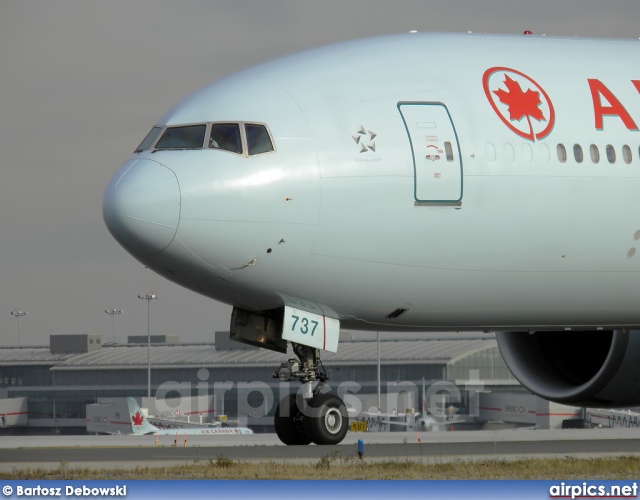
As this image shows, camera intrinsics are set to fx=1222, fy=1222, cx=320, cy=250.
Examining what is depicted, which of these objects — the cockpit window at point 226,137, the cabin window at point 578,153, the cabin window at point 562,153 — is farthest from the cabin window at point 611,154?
the cockpit window at point 226,137

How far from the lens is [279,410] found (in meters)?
19.4

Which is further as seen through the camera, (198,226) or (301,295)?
(301,295)

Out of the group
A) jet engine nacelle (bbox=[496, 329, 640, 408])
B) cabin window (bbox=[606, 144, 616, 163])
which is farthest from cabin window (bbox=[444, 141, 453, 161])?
jet engine nacelle (bbox=[496, 329, 640, 408])

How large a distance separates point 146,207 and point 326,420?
4286 mm

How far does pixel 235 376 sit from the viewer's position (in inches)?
4577

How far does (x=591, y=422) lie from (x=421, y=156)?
237 ft

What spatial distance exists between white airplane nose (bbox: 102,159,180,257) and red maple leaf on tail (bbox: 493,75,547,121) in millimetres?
5563

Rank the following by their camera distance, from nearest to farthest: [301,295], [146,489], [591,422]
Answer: [146,489] → [301,295] → [591,422]

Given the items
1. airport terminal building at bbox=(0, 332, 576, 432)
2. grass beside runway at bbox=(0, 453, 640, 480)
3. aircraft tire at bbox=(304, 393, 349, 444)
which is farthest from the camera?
airport terminal building at bbox=(0, 332, 576, 432)

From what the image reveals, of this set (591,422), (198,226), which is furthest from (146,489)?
(591,422)

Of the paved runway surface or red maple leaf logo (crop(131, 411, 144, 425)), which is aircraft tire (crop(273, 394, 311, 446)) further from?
red maple leaf logo (crop(131, 411, 144, 425))

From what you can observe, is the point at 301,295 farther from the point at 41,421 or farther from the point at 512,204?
the point at 41,421

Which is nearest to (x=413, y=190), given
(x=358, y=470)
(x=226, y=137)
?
(x=226, y=137)

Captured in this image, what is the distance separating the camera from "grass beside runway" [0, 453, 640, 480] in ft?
49.2
